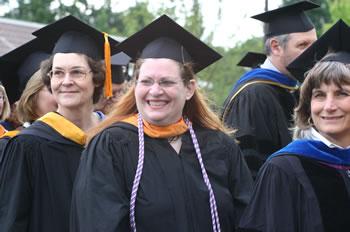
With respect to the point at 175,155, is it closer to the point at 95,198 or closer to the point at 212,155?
the point at 212,155

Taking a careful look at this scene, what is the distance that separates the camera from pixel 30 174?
3.67 meters

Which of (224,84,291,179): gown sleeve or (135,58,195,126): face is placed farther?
(224,84,291,179): gown sleeve

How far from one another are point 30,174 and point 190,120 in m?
1.19

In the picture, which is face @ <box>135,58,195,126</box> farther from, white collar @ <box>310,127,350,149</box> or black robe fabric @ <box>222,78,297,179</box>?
black robe fabric @ <box>222,78,297,179</box>

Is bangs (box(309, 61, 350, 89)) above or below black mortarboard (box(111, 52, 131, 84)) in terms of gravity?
above

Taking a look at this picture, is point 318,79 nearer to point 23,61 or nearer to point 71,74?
point 71,74

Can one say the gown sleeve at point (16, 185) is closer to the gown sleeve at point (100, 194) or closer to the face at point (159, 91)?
the gown sleeve at point (100, 194)

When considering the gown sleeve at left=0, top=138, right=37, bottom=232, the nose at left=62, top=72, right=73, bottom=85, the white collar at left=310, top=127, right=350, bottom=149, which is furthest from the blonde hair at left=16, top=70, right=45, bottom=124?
the white collar at left=310, top=127, right=350, bottom=149

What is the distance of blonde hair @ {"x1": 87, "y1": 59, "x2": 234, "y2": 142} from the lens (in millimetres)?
3539

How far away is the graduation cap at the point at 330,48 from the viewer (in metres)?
3.15

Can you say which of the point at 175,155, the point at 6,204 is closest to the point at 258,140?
the point at 175,155

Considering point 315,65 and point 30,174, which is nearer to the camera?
→ point 315,65

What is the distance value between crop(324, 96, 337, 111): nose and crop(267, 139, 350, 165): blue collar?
0.72ft

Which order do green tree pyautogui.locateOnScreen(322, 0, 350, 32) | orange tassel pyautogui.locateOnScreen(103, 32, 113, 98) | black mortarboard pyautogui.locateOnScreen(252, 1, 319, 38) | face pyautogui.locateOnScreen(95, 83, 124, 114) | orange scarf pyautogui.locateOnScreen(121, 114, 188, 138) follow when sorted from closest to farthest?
orange scarf pyautogui.locateOnScreen(121, 114, 188, 138) → orange tassel pyautogui.locateOnScreen(103, 32, 113, 98) → black mortarboard pyautogui.locateOnScreen(252, 1, 319, 38) → face pyautogui.locateOnScreen(95, 83, 124, 114) → green tree pyautogui.locateOnScreen(322, 0, 350, 32)
